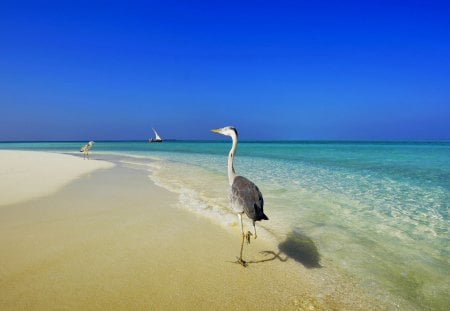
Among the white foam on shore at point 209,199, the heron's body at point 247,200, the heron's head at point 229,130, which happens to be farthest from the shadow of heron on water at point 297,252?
the heron's head at point 229,130

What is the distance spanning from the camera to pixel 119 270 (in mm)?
4004

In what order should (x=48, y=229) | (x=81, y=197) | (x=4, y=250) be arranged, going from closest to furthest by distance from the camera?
(x=4, y=250), (x=48, y=229), (x=81, y=197)

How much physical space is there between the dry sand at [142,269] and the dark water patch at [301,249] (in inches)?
7.2

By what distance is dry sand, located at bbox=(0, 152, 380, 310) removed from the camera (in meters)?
3.38

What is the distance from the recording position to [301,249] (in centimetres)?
527

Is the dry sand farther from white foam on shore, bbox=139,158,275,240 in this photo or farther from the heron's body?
the heron's body

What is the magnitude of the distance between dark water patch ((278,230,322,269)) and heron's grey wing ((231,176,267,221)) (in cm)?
98

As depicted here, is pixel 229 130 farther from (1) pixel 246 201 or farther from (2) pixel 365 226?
(2) pixel 365 226

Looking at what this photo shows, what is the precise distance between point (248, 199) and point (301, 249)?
1.46m

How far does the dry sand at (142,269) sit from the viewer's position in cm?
338

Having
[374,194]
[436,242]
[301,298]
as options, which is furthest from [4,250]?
[374,194]

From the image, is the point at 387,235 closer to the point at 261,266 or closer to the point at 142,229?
the point at 261,266

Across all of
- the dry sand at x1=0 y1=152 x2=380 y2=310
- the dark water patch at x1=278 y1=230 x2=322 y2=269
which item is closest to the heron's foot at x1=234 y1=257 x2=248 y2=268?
the dry sand at x1=0 y1=152 x2=380 y2=310

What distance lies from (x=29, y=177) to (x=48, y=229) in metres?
6.75
